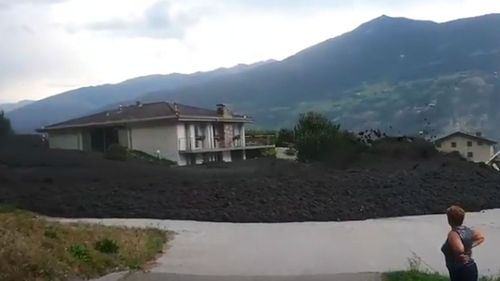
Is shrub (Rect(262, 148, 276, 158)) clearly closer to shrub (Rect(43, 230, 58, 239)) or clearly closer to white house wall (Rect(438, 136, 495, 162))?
white house wall (Rect(438, 136, 495, 162))

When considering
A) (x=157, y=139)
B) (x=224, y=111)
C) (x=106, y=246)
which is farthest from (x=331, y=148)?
(x=224, y=111)

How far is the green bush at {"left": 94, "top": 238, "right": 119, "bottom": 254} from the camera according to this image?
10.7m

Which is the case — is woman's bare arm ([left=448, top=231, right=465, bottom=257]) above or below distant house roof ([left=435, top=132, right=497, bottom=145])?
above

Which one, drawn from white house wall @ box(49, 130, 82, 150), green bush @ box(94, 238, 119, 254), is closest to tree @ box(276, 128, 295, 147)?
white house wall @ box(49, 130, 82, 150)

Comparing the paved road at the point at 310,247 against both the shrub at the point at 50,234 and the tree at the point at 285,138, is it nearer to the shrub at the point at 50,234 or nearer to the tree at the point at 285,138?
the shrub at the point at 50,234

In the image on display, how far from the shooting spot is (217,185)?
21.8 metres

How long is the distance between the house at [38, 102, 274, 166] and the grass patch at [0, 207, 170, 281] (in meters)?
32.4

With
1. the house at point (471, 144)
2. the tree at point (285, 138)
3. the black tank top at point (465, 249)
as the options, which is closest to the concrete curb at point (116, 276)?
the black tank top at point (465, 249)

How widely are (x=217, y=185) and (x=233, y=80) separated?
161 m

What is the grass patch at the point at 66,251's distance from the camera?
27.2 feet

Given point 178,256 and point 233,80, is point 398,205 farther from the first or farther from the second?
point 233,80

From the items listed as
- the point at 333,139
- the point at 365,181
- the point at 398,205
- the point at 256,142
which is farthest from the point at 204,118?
the point at 398,205

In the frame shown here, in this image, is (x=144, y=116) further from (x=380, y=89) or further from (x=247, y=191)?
(x=380, y=89)

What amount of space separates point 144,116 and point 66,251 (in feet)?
125
